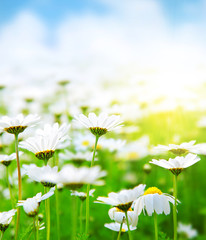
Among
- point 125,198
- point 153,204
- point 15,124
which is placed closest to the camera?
point 125,198

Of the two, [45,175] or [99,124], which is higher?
[99,124]

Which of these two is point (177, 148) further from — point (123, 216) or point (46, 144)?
point (46, 144)

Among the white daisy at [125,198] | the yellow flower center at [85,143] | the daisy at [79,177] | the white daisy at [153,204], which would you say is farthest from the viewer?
the yellow flower center at [85,143]

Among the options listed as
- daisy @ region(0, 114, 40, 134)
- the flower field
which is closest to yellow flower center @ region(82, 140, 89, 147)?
the flower field

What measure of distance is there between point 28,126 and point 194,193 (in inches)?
85.3

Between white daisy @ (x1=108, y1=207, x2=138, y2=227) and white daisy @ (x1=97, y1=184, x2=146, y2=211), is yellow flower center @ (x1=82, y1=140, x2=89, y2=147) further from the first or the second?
white daisy @ (x1=97, y1=184, x2=146, y2=211)

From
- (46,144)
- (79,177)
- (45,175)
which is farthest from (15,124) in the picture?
(79,177)

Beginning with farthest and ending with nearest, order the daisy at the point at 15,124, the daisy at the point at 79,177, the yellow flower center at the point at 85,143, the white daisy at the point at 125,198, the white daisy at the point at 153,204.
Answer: the yellow flower center at the point at 85,143 → the daisy at the point at 15,124 → the white daisy at the point at 153,204 → the white daisy at the point at 125,198 → the daisy at the point at 79,177

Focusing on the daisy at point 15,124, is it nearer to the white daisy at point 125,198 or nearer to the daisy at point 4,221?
the daisy at point 4,221

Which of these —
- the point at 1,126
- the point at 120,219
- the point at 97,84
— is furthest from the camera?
the point at 97,84

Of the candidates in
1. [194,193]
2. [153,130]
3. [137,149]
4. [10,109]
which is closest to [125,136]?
[137,149]

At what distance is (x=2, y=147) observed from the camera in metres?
2.06

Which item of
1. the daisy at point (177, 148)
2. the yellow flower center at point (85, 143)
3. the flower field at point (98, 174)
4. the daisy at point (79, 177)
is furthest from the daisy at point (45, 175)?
the yellow flower center at point (85, 143)

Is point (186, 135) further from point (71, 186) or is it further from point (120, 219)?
point (71, 186)
